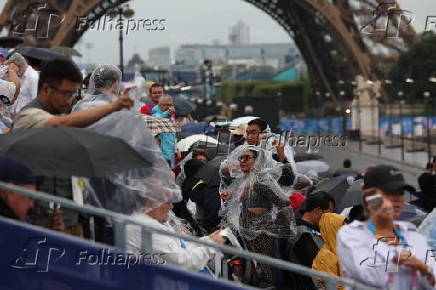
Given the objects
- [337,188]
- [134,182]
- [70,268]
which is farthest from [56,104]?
[337,188]

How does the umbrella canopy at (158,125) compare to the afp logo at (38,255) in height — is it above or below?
above

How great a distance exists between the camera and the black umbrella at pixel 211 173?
8750mm

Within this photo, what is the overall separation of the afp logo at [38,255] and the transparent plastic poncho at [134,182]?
0.77 meters

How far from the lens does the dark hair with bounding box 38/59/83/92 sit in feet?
19.6

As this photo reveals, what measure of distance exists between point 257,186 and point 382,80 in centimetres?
4546

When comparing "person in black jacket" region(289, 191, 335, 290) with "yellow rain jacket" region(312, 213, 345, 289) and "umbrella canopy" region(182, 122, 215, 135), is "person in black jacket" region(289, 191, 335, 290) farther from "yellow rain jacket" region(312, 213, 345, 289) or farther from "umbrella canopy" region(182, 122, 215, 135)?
"umbrella canopy" region(182, 122, 215, 135)

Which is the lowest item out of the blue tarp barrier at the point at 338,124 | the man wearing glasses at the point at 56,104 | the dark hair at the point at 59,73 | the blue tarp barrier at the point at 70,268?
the blue tarp barrier at the point at 338,124

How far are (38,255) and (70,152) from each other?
0.62 meters

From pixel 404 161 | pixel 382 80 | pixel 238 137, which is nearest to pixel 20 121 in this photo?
pixel 238 137

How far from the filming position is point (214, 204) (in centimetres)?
859

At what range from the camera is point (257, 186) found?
8016 millimetres

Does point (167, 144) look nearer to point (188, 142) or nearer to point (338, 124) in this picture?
point (188, 142)

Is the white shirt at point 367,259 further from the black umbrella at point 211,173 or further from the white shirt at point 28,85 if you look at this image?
the white shirt at point 28,85

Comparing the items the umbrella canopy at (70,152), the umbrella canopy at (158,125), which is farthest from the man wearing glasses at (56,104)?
the umbrella canopy at (158,125)
